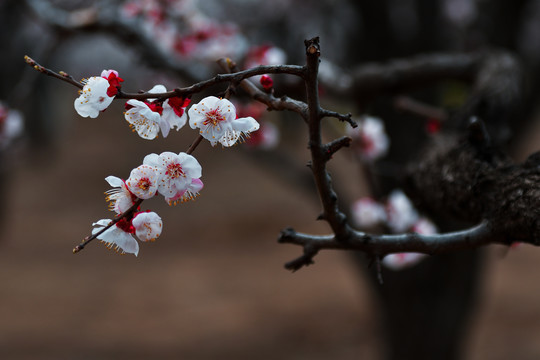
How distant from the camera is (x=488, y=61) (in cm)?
211

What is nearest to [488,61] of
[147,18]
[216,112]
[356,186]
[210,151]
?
[216,112]

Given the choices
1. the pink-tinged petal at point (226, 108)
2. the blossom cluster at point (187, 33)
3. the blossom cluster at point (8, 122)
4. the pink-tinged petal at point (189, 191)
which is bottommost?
the pink-tinged petal at point (189, 191)

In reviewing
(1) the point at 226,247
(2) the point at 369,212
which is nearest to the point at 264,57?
(2) the point at 369,212

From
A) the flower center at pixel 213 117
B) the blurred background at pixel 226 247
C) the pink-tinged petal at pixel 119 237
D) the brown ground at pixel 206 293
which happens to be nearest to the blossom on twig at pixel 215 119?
the flower center at pixel 213 117

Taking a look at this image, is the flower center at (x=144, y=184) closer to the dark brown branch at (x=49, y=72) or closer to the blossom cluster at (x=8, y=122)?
the dark brown branch at (x=49, y=72)

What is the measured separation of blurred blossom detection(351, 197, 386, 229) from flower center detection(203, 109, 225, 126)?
1.79m

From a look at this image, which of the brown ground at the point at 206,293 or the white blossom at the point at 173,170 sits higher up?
the brown ground at the point at 206,293

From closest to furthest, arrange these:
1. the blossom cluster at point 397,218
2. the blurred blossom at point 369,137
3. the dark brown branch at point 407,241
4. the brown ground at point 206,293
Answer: the dark brown branch at point 407,241 → the blossom cluster at point 397,218 → the blurred blossom at point 369,137 → the brown ground at point 206,293

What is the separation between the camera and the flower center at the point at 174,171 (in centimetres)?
88

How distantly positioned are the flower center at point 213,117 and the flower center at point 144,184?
0.45 ft

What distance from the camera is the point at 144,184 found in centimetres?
88

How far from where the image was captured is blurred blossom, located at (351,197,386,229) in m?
2.56

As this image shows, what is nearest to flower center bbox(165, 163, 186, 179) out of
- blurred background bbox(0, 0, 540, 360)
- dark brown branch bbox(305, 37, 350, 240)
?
dark brown branch bbox(305, 37, 350, 240)

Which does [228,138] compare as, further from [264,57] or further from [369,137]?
[369,137]
